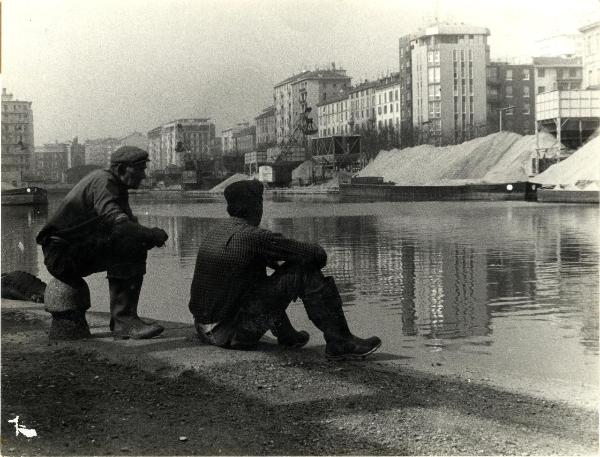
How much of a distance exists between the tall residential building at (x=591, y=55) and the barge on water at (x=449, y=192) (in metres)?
13.7

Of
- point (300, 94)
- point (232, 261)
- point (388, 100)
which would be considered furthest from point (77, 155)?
point (388, 100)

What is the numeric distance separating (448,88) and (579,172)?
51885 millimetres

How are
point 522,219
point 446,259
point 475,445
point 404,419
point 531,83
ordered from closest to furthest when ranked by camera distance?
point 475,445 < point 404,419 < point 446,259 < point 522,219 < point 531,83

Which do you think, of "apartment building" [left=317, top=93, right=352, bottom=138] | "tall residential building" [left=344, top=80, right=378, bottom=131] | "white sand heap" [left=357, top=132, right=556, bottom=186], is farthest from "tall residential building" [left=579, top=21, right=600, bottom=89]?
"tall residential building" [left=344, top=80, right=378, bottom=131]

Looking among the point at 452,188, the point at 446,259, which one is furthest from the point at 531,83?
the point at 446,259

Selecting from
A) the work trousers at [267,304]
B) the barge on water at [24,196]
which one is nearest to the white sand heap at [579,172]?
the barge on water at [24,196]

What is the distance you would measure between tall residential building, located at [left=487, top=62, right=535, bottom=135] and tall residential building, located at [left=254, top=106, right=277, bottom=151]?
98.2 feet

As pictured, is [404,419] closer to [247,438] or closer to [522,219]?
[247,438]

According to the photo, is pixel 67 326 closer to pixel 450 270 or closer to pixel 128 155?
pixel 128 155

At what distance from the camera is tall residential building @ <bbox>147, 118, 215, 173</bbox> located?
66.8 metres

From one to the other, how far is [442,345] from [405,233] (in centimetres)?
1674

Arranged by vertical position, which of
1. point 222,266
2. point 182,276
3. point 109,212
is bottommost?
point 182,276

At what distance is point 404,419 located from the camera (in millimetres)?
4102

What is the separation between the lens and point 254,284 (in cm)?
526
